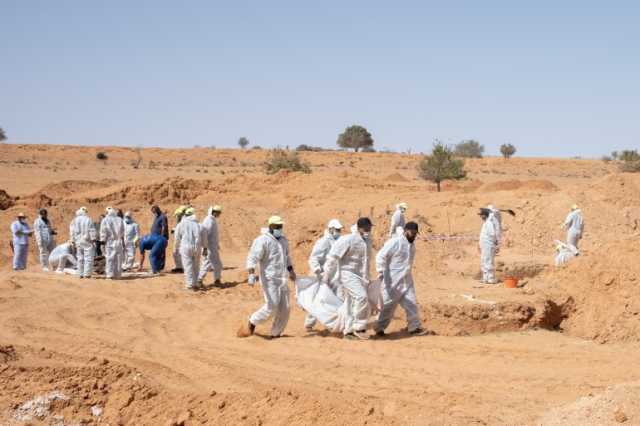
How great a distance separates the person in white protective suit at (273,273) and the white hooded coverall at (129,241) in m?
8.05

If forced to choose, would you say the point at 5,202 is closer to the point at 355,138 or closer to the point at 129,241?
the point at 129,241

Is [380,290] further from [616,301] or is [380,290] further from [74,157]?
[74,157]

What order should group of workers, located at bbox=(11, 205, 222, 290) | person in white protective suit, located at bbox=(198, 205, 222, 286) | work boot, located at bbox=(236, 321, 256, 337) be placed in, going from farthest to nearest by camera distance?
1. person in white protective suit, located at bbox=(198, 205, 222, 286)
2. group of workers, located at bbox=(11, 205, 222, 290)
3. work boot, located at bbox=(236, 321, 256, 337)

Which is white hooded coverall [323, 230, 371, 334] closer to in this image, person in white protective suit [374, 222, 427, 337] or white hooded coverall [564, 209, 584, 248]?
person in white protective suit [374, 222, 427, 337]

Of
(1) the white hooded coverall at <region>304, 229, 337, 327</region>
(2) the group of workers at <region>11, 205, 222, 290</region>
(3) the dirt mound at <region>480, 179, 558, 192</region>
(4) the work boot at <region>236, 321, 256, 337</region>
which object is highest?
(3) the dirt mound at <region>480, 179, 558, 192</region>

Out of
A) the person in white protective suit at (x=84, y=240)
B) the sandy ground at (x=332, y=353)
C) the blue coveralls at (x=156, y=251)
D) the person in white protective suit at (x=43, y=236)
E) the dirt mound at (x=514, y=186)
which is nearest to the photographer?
the sandy ground at (x=332, y=353)

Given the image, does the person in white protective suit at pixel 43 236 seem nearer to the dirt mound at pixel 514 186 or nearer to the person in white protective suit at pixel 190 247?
the person in white protective suit at pixel 190 247

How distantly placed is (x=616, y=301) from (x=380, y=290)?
137 inches

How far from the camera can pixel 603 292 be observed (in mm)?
11414

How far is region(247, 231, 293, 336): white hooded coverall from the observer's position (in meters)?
10.2

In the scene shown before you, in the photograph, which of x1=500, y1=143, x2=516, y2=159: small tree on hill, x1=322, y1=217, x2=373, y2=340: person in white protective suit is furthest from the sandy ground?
x1=500, y1=143, x2=516, y2=159: small tree on hill

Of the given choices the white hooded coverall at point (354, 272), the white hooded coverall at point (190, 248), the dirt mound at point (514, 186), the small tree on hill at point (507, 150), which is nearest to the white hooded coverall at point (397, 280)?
the white hooded coverall at point (354, 272)

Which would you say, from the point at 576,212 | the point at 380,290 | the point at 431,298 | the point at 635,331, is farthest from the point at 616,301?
the point at 576,212

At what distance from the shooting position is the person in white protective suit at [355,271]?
33.3 ft
